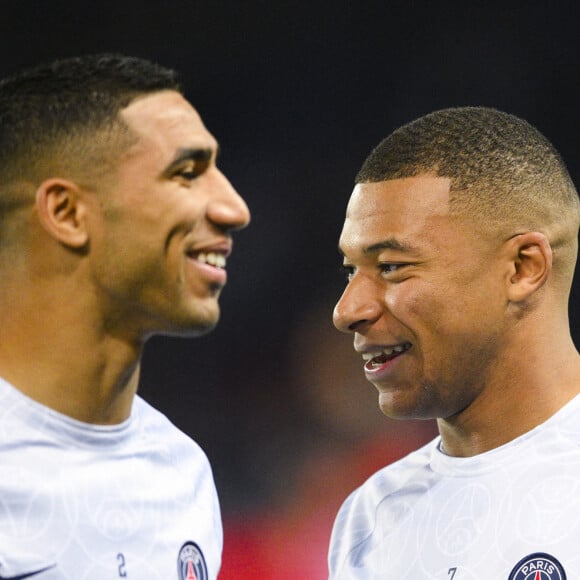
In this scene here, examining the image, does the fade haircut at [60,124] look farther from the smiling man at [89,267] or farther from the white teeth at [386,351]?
the white teeth at [386,351]

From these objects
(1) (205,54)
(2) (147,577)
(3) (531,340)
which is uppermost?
(1) (205,54)

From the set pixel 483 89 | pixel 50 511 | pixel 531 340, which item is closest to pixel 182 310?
pixel 50 511

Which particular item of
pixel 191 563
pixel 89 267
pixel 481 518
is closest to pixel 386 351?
pixel 481 518

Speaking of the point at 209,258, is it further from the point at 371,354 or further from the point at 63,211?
the point at 371,354

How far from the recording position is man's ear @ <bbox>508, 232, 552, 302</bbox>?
2523 mm

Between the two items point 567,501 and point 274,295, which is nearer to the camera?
point 567,501

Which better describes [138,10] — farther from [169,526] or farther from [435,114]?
[169,526]

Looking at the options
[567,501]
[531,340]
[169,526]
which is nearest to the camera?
[169,526]

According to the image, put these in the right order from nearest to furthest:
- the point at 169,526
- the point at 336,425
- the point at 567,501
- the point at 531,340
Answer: the point at 169,526, the point at 567,501, the point at 531,340, the point at 336,425

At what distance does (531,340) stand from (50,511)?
1253 mm

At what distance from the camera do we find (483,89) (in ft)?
19.1

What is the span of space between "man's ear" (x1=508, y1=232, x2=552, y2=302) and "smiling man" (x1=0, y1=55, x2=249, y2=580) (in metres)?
0.81

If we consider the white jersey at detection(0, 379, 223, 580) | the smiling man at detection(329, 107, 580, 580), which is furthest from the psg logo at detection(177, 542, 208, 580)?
the smiling man at detection(329, 107, 580, 580)

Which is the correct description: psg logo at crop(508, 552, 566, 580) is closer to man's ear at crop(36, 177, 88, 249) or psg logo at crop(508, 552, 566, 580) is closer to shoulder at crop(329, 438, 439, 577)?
shoulder at crop(329, 438, 439, 577)
